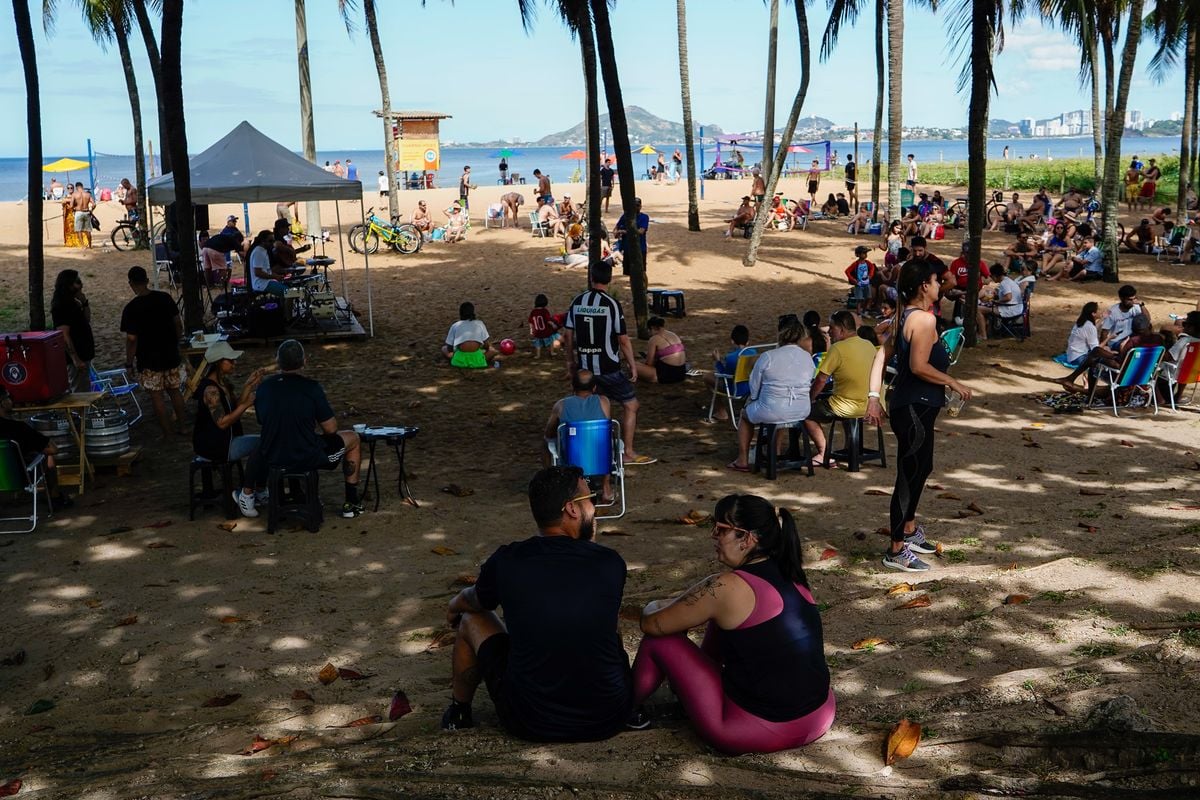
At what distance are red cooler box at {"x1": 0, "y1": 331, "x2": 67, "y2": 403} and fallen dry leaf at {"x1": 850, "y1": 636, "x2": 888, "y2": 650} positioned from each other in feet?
21.9

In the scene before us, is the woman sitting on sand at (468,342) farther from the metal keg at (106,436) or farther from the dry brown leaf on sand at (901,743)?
the dry brown leaf on sand at (901,743)

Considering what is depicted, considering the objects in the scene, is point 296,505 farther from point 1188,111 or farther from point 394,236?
point 1188,111

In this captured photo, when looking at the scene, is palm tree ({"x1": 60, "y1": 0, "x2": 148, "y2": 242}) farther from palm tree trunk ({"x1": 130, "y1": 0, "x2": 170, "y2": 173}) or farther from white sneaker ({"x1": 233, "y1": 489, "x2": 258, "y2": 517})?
white sneaker ({"x1": 233, "y1": 489, "x2": 258, "y2": 517})

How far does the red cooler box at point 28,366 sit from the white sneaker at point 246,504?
6.59 feet

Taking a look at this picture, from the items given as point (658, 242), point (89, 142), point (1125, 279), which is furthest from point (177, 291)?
point (89, 142)

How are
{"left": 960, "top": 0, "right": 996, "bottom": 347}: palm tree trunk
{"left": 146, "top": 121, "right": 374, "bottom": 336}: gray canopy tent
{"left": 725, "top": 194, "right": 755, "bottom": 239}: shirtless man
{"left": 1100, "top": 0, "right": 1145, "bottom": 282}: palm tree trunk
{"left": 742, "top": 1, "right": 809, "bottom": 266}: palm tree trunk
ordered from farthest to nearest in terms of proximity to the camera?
{"left": 725, "top": 194, "right": 755, "bottom": 239}: shirtless man
{"left": 742, "top": 1, "right": 809, "bottom": 266}: palm tree trunk
{"left": 1100, "top": 0, "right": 1145, "bottom": 282}: palm tree trunk
{"left": 146, "top": 121, "right": 374, "bottom": 336}: gray canopy tent
{"left": 960, "top": 0, "right": 996, "bottom": 347}: palm tree trunk

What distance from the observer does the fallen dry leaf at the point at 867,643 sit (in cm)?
567

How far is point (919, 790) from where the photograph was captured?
3.86 meters

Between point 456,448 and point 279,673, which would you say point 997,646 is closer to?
point 279,673

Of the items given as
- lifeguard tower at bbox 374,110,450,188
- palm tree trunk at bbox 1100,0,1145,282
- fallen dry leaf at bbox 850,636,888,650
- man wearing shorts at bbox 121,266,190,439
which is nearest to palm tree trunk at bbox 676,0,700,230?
palm tree trunk at bbox 1100,0,1145,282

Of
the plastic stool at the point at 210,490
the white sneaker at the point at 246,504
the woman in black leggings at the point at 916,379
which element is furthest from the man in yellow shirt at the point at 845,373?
the plastic stool at the point at 210,490

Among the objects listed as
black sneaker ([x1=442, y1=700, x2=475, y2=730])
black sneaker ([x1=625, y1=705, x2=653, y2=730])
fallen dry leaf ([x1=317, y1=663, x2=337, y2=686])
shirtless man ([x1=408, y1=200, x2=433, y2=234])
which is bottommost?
fallen dry leaf ([x1=317, y1=663, x2=337, y2=686])

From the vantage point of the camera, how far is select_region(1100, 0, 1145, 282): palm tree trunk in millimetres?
19484

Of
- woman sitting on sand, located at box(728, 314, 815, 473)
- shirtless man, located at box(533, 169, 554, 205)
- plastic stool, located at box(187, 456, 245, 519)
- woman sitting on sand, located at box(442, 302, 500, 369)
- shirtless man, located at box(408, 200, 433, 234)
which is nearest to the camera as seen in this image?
plastic stool, located at box(187, 456, 245, 519)
